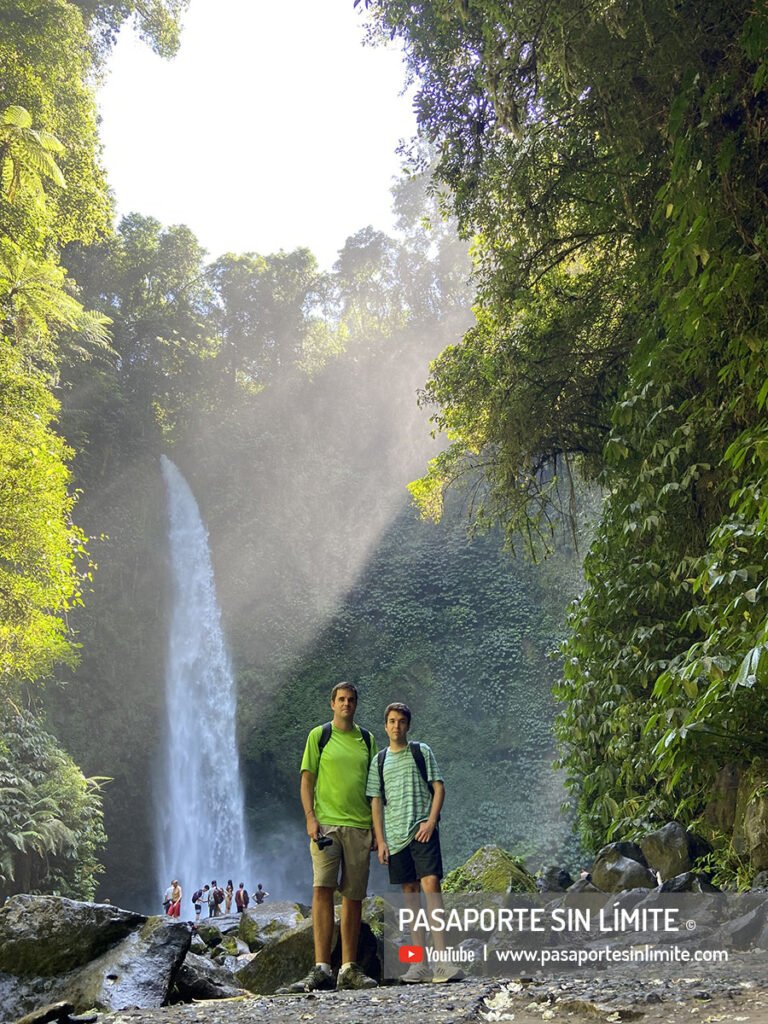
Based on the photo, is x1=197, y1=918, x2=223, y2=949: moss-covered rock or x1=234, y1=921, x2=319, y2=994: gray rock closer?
x1=234, y1=921, x2=319, y2=994: gray rock

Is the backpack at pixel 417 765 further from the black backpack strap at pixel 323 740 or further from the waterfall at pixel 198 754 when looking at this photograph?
the waterfall at pixel 198 754

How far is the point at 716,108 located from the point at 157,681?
21519mm

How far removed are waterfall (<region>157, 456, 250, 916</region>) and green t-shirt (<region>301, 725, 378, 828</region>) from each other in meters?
18.1

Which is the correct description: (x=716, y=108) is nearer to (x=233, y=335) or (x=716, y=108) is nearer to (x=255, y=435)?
(x=255, y=435)

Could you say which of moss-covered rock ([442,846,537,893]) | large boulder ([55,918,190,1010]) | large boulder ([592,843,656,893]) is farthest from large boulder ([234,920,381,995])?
moss-covered rock ([442,846,537,893])

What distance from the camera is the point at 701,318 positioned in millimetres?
4777

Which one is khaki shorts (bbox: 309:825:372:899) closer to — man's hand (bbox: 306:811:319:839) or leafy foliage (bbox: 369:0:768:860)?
man's hand (bbox: 306:811:319:839)

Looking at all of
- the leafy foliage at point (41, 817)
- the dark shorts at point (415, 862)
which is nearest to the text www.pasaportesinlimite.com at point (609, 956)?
the dark shorts at point (415, 862)

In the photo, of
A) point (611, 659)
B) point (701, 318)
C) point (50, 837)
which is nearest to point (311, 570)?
point (50, 837)

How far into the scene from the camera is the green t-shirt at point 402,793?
4.01m

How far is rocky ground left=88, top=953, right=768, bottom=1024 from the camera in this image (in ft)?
7.97

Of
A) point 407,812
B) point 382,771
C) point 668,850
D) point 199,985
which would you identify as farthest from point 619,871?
point 199,985

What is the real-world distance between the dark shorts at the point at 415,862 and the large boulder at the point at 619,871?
5.51 feet

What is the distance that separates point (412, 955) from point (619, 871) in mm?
1886
